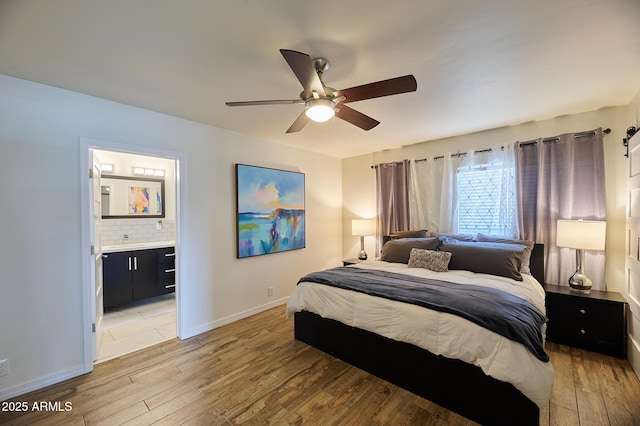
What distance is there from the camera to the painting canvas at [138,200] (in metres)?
4.24

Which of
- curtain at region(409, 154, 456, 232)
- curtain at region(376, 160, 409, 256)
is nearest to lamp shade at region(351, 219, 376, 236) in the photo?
curtain at region(376, 160, 409, 256)

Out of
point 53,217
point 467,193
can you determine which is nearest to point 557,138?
point 467,193

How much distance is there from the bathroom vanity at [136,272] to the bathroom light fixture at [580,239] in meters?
5.01

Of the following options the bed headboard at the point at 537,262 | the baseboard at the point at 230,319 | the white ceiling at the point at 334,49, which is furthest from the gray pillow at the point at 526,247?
the baseboard at the point at 230,319

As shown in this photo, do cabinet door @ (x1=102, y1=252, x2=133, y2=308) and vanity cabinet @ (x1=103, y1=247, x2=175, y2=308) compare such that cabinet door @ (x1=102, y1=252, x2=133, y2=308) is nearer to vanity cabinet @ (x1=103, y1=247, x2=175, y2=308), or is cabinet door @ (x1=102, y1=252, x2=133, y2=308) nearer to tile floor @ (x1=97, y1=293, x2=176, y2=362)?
vanity cabinet @ (x1=103, y1=247, x2=175, y2=308)

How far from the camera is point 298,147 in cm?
418

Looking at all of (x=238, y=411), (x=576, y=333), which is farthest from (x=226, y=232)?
(x=576, y=333)

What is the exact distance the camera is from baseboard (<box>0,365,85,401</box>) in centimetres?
200

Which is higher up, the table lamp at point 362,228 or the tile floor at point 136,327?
the table lamp at point 362,228

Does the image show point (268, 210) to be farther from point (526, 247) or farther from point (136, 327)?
point (526, 247)

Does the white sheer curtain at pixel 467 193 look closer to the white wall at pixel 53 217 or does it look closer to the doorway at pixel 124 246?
the white wall at pixel 53 217

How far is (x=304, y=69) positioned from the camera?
1519 mm

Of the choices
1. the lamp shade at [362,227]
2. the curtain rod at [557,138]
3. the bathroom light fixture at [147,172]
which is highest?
the curtain rod at [557,138]

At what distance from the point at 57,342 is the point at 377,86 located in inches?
126
